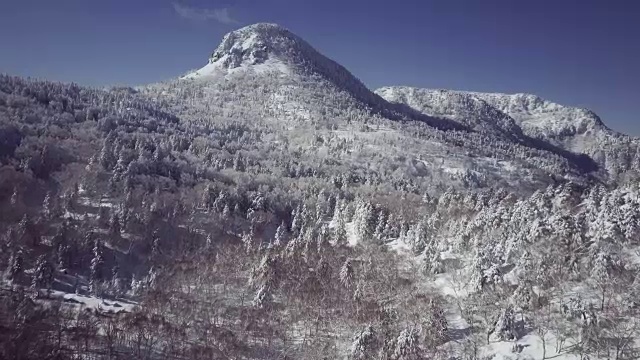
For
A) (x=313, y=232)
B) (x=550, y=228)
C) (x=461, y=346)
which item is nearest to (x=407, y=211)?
(x=313, y=232)

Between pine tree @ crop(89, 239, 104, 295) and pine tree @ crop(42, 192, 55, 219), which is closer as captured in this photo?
pine tree @ crop(89, 239, 104, 295)

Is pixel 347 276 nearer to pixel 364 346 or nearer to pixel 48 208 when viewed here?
pixel 364 346

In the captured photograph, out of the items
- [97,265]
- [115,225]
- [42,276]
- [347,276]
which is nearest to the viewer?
[347,276]

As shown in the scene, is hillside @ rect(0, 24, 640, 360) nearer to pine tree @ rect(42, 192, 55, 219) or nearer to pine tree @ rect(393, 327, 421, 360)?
pine tree @ rect(393, 327, 421, 360)

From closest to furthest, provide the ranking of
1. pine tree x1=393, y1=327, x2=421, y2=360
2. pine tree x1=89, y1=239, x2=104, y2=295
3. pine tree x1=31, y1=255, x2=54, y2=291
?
pine tree x1=393, y1=327, x2=421, y2=360 < pine tree x1=31, y1=255, x2=54, y2=291 < pine tree x1=89, y1=239, x2=104, y2=295

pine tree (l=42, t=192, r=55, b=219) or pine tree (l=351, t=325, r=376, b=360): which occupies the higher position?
pine tree (l=351, t=325, r=376, b=360)

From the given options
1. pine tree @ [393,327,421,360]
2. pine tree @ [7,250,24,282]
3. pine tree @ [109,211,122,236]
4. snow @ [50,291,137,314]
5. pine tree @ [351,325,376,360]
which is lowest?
snow @ [50,291,137,314]

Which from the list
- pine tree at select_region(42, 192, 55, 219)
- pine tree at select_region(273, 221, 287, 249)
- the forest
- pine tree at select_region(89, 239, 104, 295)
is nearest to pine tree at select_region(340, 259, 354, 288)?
the forest

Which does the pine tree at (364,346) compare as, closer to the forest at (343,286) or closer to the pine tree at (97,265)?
the forest at (343,286)

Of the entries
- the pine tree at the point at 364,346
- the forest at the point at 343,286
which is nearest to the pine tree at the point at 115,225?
the forest at the point at 343,286

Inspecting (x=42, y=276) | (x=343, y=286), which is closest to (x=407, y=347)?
(x=343, y=286)

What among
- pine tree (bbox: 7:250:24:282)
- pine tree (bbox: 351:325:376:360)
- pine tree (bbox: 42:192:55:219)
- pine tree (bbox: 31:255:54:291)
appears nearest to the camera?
pine tree (bbox: 351:325:376:360)
